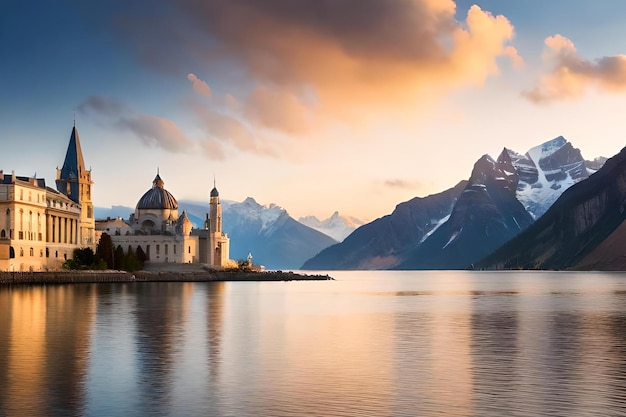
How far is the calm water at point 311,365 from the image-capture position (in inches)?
1211

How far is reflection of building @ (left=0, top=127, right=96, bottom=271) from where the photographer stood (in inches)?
6388

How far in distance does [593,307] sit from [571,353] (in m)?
45.8

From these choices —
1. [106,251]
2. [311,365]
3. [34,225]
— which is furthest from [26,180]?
[311,365]

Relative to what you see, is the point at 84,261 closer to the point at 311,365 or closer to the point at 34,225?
the point at 34,225

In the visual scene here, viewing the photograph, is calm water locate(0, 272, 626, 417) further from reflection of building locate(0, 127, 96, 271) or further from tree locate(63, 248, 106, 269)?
tree locate(63, 248, 106, 269)

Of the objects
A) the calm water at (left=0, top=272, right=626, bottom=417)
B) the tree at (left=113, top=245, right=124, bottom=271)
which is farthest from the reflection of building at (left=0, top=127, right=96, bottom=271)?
the calm water at (left=0, top=272, right=626, bottom=417)

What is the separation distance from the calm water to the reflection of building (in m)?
93.4

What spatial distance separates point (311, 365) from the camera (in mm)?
41500

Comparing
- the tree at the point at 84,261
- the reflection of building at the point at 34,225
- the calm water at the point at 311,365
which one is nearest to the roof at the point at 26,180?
the reflection of building at the point at 34,225

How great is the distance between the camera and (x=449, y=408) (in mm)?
30078

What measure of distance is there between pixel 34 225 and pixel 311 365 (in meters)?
142

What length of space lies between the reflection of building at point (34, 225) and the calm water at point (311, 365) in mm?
93385

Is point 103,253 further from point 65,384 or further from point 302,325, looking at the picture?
point 65,384

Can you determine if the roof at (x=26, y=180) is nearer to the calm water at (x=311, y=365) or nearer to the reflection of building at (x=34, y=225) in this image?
the reflection of building at (x=34, y=225)
